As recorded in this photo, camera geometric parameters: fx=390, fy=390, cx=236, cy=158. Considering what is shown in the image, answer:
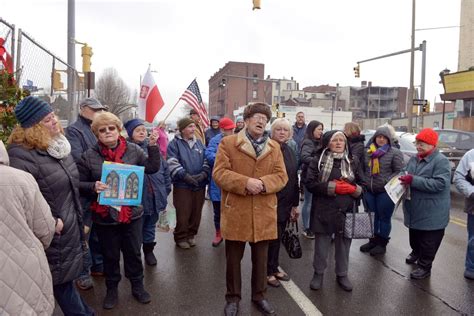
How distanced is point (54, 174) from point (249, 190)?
1.58 metres

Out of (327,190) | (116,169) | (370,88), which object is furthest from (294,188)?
(370,88)

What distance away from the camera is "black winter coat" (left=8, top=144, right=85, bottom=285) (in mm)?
2754

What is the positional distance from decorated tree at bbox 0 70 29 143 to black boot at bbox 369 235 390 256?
4802 mm

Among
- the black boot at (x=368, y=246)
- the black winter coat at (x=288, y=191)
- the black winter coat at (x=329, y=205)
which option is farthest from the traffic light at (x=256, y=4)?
the black winter coat at (x=329, y=205)

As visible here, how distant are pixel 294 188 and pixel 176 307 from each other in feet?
5.98

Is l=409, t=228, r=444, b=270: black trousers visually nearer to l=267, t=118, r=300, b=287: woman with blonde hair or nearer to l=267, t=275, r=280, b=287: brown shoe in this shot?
l=267, t=118, r=300, b=287: woman with blonde hair

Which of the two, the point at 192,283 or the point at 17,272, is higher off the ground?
the point at 17,272

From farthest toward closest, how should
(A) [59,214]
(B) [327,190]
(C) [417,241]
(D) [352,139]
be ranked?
(D) [352,139] < (C) [417,241] < (B) [327,190] < (A) [59,214]

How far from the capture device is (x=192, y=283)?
176 inches

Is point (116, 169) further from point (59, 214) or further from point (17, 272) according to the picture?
point (17, 272)

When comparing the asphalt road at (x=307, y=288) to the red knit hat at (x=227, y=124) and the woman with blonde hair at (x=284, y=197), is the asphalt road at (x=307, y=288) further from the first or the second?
the red knit hat at (x=227, y=124)

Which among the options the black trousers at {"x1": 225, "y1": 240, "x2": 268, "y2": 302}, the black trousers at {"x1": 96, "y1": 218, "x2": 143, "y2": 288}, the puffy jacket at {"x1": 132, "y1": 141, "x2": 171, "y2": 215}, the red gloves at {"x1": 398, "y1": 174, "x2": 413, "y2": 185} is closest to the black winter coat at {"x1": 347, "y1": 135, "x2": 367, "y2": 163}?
the red gloves at {"x1": 398, "y1": 174, "x2": 413, "y2": 185}

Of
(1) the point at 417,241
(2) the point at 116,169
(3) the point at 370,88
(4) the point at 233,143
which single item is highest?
(3) the point at 370,88

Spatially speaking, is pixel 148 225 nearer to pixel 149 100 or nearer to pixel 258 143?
pixel 149 100
